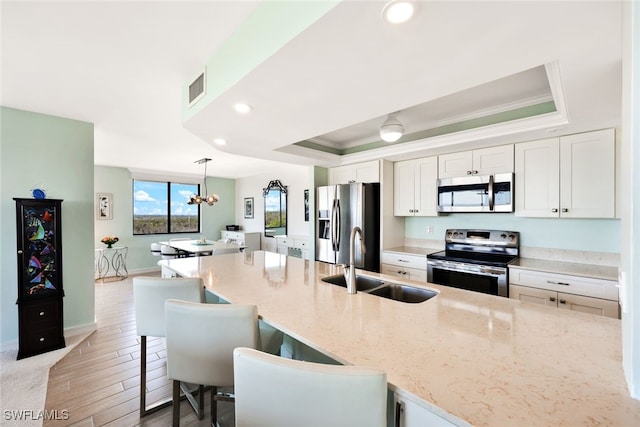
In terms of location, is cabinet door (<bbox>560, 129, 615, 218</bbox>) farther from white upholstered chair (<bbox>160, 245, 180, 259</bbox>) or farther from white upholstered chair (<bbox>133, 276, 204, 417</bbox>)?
white upholstered chair (<bbox>160, 245, 180, 259</bbox>)

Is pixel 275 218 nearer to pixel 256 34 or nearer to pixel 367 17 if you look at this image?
pixel 256 34

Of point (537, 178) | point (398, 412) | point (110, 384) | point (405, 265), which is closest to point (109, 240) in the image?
point (110, 384)

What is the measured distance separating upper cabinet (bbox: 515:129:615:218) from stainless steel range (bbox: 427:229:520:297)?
487mm

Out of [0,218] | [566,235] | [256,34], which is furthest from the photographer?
[566,235]

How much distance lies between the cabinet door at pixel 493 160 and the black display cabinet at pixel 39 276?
452 centimetres

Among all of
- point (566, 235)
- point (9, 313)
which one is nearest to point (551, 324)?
point (566, 235)

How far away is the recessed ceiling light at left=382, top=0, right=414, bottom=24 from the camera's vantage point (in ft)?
3.34

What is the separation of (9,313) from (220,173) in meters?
4.90

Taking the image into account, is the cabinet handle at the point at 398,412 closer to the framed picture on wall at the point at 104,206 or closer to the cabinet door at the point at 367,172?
the cabinet door at the point at 367,172

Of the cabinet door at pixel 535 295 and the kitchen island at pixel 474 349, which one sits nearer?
the kitchen island at pixel 474 349

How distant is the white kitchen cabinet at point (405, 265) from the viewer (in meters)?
3.38

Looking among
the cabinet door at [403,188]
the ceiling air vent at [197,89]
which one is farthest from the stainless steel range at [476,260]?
the ceiling air vent at [197,89]

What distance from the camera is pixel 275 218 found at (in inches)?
264

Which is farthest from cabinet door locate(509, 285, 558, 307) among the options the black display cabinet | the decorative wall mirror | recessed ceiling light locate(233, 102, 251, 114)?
the decorative wall mirror
